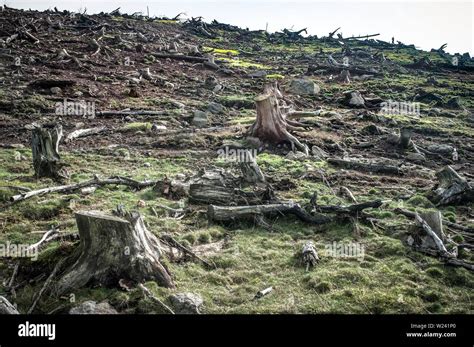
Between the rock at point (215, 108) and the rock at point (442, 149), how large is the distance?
8412 mm

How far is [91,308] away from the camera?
5281 millimetres

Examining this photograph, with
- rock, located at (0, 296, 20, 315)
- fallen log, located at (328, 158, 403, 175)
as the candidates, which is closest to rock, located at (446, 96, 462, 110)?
fallen log, located at (328, 158, 403, 175)

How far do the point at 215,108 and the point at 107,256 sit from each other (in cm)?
1410

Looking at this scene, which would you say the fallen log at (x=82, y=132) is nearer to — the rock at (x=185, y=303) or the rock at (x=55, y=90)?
the rock at (x=55, y=90)

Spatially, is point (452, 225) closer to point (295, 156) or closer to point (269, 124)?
point (295, 156)

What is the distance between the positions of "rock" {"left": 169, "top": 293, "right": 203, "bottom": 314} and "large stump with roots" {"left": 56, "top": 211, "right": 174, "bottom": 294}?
0.39 metres

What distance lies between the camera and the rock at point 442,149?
15125 millimetres

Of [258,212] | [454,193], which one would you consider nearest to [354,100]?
[454,193]

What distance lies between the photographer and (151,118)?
17109mm

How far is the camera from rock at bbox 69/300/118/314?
5.25 meters

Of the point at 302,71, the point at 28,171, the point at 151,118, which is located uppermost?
the point at 302,71
